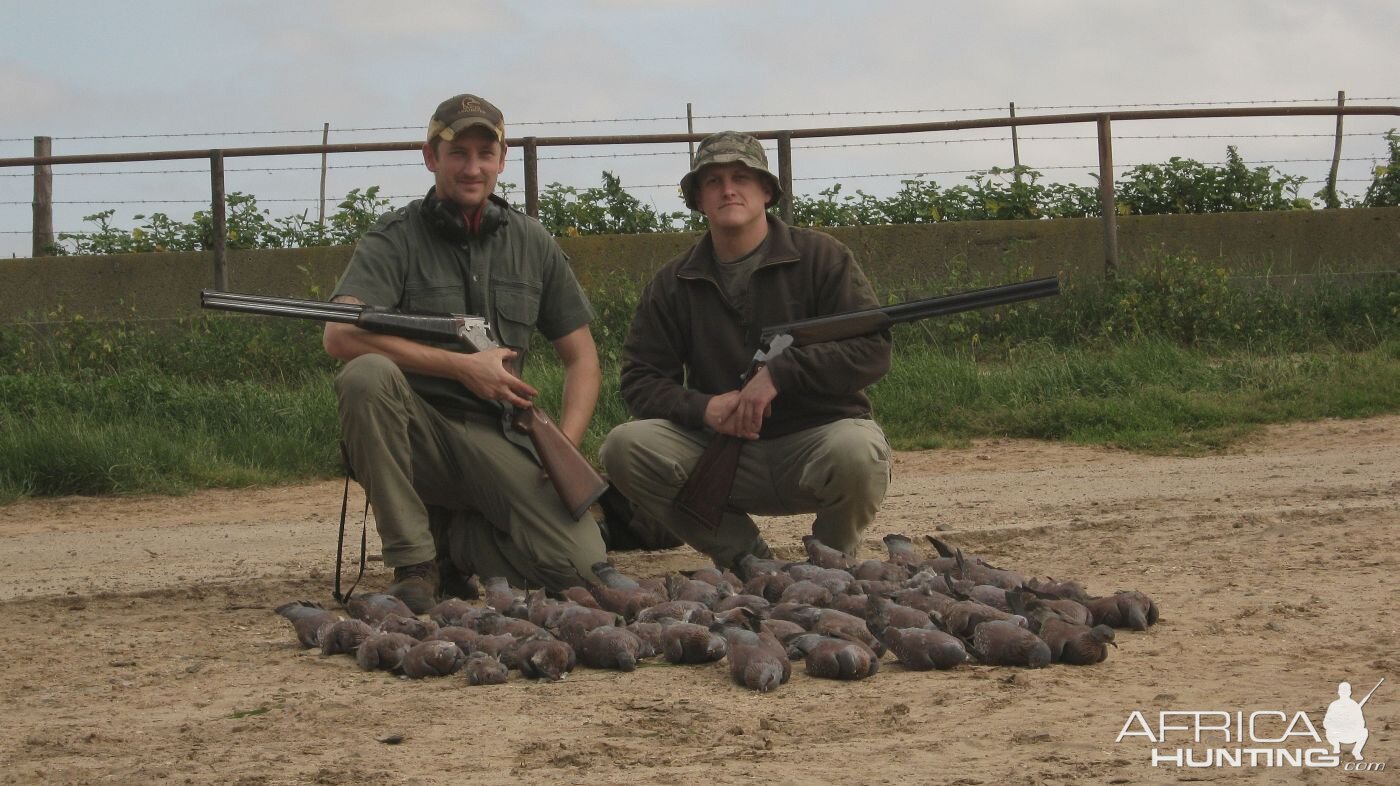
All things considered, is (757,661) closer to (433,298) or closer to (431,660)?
(431,660)

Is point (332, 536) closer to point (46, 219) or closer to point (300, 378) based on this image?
point (300, 378)

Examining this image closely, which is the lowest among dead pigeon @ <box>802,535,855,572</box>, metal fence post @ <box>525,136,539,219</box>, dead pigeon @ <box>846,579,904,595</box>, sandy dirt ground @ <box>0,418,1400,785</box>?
sandy dirt ground @ <box>0,418,1400,785</box>

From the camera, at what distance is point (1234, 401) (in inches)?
390

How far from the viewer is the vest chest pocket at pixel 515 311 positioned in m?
6.04

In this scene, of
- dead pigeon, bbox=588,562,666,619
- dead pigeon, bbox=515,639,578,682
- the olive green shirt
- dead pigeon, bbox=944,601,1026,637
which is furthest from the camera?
the olive green shirt

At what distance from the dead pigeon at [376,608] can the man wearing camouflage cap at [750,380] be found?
1098mm

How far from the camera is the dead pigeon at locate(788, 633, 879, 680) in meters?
4.33

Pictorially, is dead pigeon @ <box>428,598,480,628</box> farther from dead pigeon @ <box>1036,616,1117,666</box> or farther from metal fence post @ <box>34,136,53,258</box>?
metal fence post @ <box>34,136,53,258</box>

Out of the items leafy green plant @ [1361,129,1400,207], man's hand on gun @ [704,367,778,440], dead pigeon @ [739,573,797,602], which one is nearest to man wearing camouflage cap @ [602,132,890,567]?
man's hand on gun @ [704,367,778,440]

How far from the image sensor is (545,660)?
14.8 feet

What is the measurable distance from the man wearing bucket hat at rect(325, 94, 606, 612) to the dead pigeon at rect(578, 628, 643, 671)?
101 centimetres

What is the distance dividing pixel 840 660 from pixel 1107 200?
9341 mm

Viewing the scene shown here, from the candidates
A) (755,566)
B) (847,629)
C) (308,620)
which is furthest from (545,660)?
(755,566)

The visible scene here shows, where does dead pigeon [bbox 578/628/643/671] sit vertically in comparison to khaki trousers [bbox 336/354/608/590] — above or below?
below
